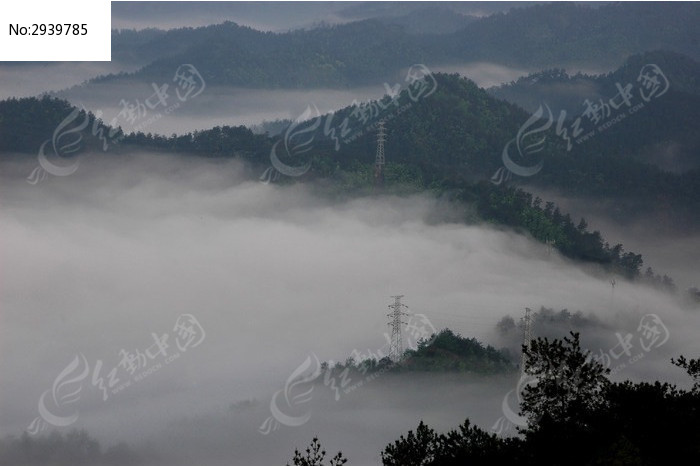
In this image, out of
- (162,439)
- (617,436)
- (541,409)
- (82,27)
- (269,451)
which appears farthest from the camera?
(162,439)

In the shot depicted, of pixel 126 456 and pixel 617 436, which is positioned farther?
pixel 126 456

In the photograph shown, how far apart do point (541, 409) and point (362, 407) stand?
405 feet

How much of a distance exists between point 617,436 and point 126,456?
118 metres

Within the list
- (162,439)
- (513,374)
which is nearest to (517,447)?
(513,374)

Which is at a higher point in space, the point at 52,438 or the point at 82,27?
the point at 82,27

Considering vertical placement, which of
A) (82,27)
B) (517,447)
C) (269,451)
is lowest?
(517,447)

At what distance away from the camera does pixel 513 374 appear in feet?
546

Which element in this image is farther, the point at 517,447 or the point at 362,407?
the point at 362,407

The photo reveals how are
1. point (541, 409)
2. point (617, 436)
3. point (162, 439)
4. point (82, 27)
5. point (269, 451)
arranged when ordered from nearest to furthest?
point (617, 436) → point (541, 409) → point (82, 27) → point (269, 451) → point (162, 439)

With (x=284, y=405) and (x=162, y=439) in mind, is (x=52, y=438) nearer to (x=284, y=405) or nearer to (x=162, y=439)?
(x=162, y=439)

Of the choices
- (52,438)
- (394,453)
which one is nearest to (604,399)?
(394,453)

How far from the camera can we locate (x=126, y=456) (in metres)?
170

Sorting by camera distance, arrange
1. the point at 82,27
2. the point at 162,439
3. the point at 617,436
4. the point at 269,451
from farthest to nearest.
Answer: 1. the point at 162,439
2. the point at 269,451
3. the point at 82,27
4. the point at 617,436

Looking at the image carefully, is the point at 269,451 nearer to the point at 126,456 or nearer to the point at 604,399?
the point at 126,456
